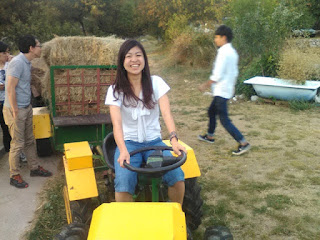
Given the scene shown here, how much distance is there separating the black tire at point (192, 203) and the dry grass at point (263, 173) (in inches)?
7.9

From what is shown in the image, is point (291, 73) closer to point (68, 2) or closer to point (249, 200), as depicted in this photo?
point (249, 200)

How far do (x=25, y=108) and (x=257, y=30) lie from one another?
7694 millimetres

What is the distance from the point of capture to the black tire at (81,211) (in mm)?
3049

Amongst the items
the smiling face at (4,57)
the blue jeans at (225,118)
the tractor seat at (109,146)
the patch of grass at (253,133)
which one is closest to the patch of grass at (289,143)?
the patch of grass at (253,133)

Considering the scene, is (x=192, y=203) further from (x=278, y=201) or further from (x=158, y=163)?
(x=278, y=201)

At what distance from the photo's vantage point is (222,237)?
232 centimetres

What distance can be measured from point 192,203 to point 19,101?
2.59 metres

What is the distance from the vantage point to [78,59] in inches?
206

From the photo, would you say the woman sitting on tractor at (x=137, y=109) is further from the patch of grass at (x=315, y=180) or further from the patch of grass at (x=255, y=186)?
the patch of grass at (x=315, y=180)

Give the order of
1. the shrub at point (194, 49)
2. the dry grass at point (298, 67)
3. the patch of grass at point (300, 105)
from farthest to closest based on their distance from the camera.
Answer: the shrub at point (194, 49) → the dry grass at point (298, 67) → the patch of grass at point (300, 105)

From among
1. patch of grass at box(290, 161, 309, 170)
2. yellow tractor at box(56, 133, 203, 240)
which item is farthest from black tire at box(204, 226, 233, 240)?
patch of grass at box(290, 161, 309, 170)

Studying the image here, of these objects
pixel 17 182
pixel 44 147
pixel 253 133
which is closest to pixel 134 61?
pixel 17 182

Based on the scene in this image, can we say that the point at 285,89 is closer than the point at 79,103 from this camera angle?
No

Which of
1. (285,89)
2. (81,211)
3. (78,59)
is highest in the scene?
(78,59)
